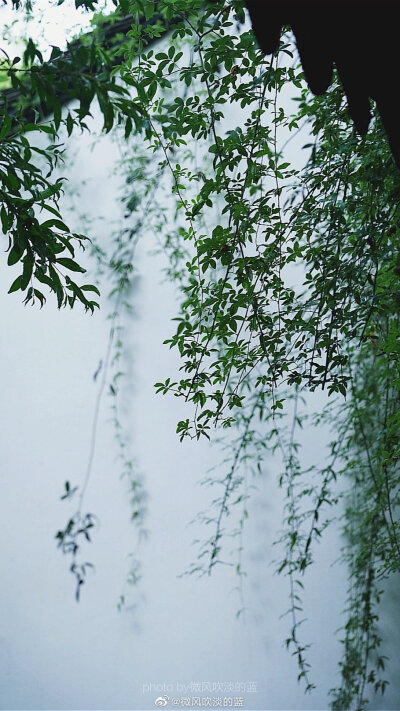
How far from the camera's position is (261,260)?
1595 millimetres

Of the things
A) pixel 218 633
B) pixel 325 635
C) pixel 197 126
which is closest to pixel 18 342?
pixel 218 633

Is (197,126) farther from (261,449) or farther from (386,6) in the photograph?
(261,449)

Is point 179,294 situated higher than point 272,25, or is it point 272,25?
point 179,294

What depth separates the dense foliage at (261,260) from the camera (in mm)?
1445

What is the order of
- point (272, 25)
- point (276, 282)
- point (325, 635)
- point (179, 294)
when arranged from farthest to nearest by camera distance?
point (179, 294)
point (325, 635)
point (276, 282)
point (272, 25)

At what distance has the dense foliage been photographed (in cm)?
145

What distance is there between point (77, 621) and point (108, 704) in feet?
1.07

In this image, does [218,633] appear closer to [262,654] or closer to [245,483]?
[262,654]

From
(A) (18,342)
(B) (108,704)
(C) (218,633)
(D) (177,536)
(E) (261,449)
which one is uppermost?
(A) (18,342)

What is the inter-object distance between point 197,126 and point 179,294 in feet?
5.18

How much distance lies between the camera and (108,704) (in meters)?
3.03

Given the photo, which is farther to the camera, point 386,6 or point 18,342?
point 18,342

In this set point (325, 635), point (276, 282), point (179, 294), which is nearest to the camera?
point (276, 282)

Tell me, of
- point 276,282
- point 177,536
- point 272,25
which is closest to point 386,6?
point 272,25
